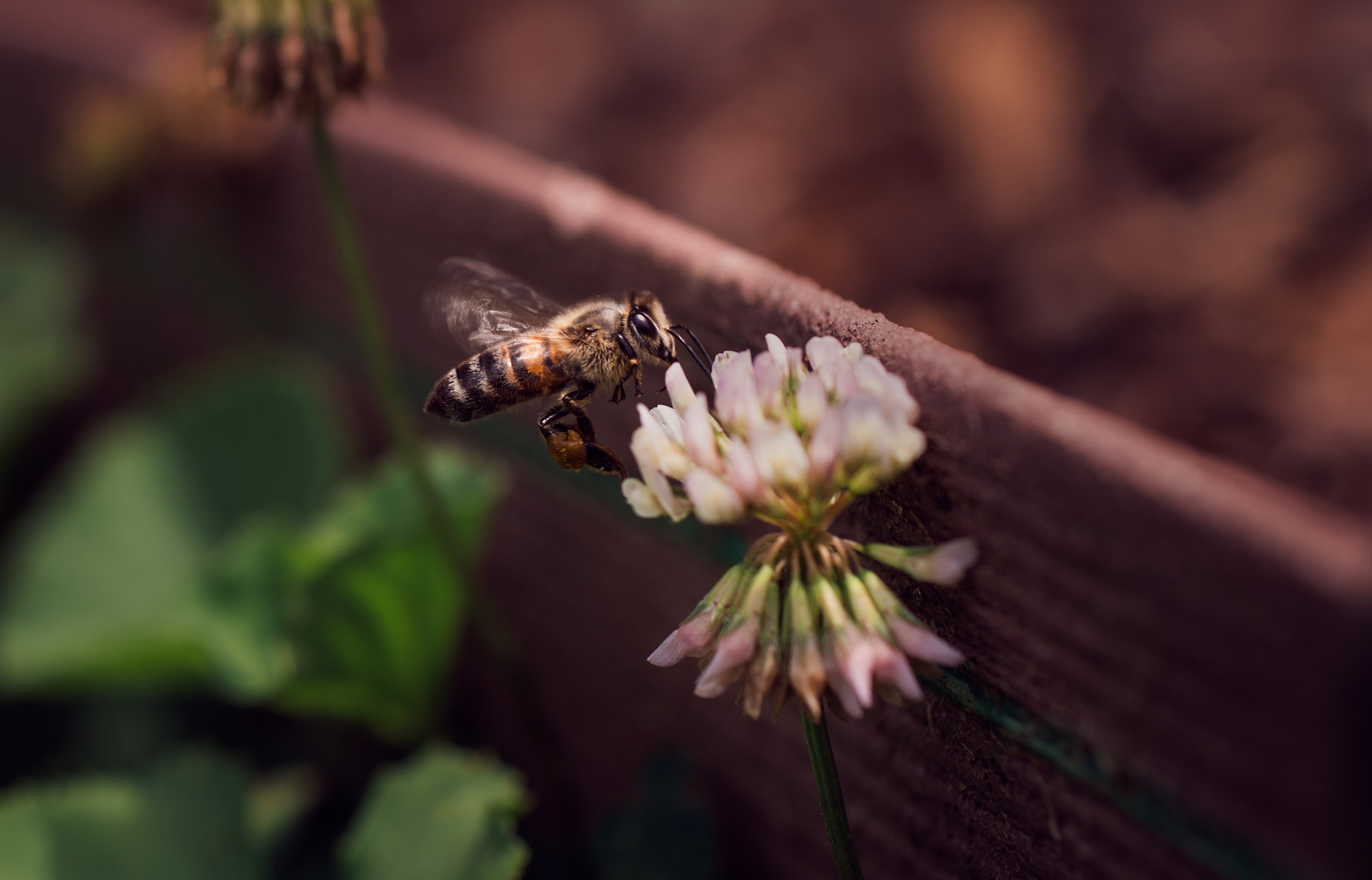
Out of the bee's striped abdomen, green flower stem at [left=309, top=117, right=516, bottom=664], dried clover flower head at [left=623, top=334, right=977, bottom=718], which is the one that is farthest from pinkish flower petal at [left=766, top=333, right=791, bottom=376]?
green flower stem at [left=309, top=117, right=516, bottom=664]

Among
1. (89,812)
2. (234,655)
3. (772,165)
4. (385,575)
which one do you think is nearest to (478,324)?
(385,575)

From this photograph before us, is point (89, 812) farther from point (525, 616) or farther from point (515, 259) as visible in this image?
point (515, 259)

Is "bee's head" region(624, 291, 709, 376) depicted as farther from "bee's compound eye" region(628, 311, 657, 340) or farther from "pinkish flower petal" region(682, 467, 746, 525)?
"pinkish flower petal" region(682, 467, 746, 525)

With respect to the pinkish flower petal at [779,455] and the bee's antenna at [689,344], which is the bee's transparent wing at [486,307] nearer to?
the bee's antenna at [689,344]

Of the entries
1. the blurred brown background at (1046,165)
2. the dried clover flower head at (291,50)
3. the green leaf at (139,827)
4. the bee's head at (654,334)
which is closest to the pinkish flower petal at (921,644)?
the bee's head at (654,334)

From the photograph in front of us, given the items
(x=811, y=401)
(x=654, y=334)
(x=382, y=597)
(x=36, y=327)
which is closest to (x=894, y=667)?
(x=811, y=401)

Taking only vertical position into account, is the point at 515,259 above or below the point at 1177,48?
below
